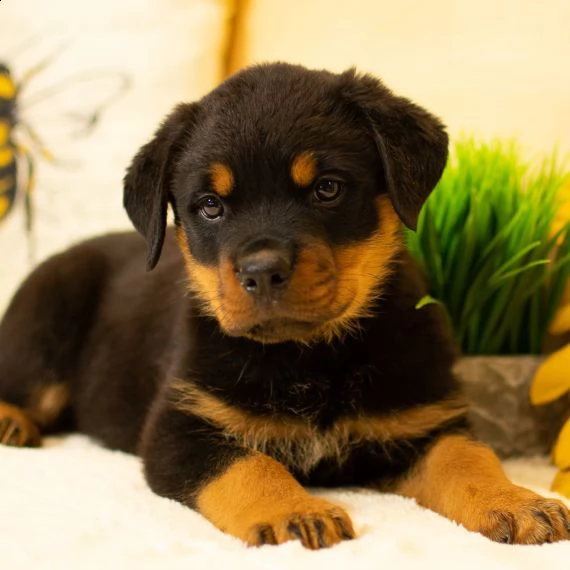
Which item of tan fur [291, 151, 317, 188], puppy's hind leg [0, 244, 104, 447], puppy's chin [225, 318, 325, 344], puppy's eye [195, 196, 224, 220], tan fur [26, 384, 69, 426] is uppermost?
tan fur [291, 151, 317, 188]

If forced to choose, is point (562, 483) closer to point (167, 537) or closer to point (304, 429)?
point (304, 429)

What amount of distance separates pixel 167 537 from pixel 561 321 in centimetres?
149

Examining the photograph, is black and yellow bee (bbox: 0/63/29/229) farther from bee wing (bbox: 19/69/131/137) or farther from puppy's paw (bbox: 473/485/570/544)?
puppy's paw (bbox: 473/485/570/544)

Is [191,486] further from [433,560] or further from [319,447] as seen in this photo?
[433,560]

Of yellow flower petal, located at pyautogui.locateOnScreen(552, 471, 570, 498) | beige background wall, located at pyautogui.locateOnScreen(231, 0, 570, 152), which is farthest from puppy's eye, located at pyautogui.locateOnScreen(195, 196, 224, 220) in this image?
beige background wall, located at pyautogui.locateOnScreen(231, 0, 570, 152)

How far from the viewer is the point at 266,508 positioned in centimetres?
169

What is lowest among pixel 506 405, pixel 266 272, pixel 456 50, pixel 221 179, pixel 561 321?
pixel 506 405

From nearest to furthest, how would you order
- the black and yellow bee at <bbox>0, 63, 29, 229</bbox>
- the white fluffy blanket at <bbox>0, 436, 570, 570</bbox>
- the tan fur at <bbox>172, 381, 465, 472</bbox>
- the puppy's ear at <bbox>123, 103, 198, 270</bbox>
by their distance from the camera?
the white fluffy blanket at <bbox>0, 436, 570, 570</bbox>, the tan fur at <bbox>172, 381, 465, 472</bbox>, the puppy's ear at <bbox>123, 103, 198, 270</bbox>, the black and yellow bee at <bbox>0, 63, 29, 229</bbox>

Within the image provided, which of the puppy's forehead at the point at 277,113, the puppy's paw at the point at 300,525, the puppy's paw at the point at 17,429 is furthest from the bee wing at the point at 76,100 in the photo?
the puppy's paw at the point at 300,525

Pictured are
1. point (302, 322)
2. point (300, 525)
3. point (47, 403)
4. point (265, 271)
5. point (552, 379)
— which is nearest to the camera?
point (300, 525)

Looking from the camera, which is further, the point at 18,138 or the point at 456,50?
the point at 18,138

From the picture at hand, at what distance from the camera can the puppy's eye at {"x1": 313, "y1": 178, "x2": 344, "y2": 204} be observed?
193 centimetres

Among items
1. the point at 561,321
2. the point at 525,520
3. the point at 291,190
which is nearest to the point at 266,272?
the point at 291,190

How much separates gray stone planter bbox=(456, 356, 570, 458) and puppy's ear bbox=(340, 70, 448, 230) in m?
0.69
